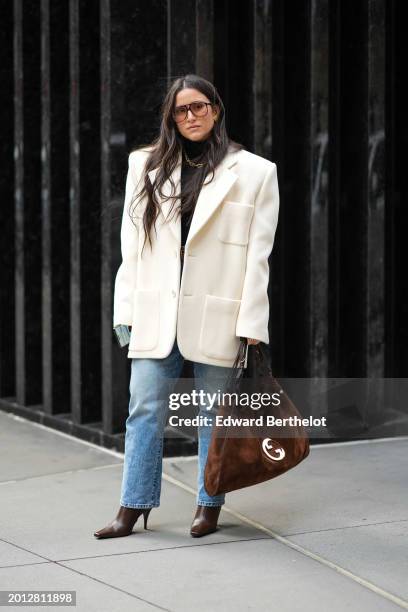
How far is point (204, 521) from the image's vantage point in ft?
16.8

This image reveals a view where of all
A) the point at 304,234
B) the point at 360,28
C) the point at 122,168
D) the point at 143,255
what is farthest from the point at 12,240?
the point at 143,255

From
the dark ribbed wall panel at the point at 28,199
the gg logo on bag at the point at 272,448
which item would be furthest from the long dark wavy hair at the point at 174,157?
the dark ribbed wall panel at the point at 28,199

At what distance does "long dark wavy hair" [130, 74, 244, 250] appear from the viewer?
5.02m

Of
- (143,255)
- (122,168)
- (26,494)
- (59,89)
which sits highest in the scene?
(59,89)

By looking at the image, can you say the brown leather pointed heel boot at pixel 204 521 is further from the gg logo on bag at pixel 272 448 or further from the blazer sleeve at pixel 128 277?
the blazer sleeve at pixel 128 277

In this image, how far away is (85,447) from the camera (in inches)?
286

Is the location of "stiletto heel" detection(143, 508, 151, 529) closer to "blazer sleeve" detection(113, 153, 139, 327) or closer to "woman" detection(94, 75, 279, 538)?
"woman" detection(94, 75, 279, 538)

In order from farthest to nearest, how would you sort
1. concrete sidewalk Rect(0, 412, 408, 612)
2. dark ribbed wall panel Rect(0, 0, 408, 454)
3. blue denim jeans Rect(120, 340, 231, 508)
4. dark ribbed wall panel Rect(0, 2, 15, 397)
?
dark ribbed wall panel Rect(0, 2, 15, 397) → dark ribbed wall panel Rect(0, 0, 408, 454) → blue denim jeans Rect(120, 340, 231, 508) → concrete sidewalk Rect(0, 412, 408, 612)

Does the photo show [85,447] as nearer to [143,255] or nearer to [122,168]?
[122,168]

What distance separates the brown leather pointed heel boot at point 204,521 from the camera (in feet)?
16.7

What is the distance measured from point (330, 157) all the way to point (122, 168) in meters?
1.31

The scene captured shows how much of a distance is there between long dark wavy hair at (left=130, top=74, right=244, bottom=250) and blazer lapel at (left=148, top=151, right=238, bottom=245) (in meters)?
0.02

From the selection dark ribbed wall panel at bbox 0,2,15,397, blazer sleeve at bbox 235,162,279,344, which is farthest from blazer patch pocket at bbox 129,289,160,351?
dark ribbed wall panel at bbox 0,2,15,397

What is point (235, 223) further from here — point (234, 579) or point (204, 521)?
point (234, 579)
